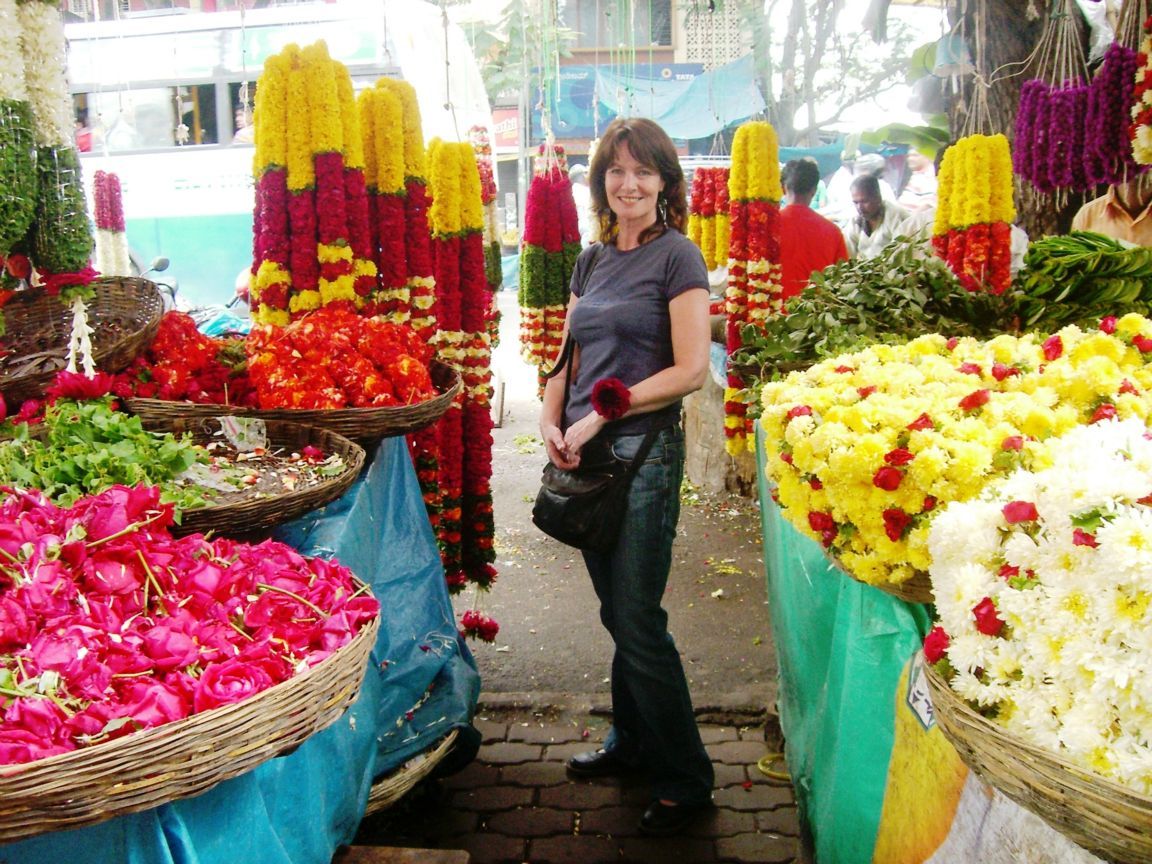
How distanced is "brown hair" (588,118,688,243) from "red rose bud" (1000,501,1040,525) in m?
1.69

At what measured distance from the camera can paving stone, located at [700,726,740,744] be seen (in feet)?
11.2

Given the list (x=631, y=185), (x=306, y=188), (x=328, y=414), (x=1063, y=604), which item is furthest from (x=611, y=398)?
(x=306, y=188)

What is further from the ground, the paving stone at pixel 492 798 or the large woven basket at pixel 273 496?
the large woven basket at pixel 273 496

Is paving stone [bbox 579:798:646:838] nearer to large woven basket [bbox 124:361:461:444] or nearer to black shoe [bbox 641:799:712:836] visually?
black shoe [bbox 641:799:712:836]

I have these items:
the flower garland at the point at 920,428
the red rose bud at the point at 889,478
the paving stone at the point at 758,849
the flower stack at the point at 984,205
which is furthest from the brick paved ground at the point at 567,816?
the flower stack at the point at 984,205

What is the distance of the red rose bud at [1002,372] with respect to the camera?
1985 millimetres

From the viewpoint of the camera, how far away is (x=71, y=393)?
98.2 inches

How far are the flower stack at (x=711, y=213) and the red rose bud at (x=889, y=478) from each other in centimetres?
488

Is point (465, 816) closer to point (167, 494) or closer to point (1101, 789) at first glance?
point (167, 494)

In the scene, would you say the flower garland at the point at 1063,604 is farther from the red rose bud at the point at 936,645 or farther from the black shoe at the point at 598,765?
the black shoe at the point at 598,765

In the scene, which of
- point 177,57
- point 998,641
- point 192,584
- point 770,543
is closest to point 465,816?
point 770,543

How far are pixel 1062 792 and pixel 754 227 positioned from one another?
471cm

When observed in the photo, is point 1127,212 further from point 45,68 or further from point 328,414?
point 45,68

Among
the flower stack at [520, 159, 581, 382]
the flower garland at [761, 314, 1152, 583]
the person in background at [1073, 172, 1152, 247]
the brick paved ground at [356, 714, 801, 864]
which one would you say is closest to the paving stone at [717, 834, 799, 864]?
the brick paved ground at [356, 714, 801, 864]
